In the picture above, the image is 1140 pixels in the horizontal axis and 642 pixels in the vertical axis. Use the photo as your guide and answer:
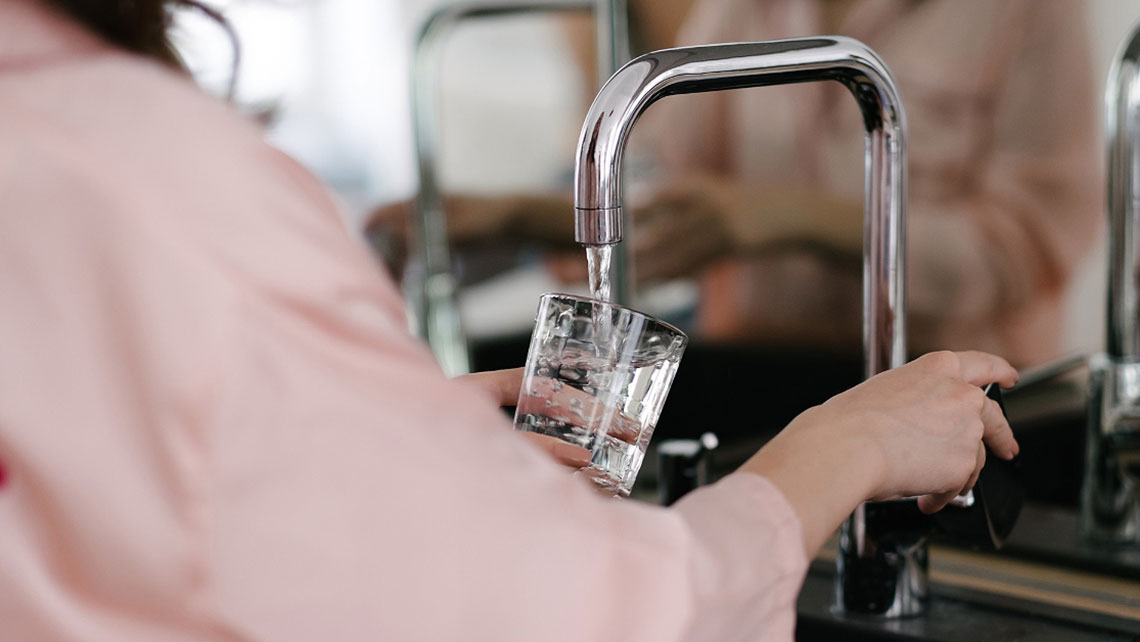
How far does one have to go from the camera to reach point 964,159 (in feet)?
3.16

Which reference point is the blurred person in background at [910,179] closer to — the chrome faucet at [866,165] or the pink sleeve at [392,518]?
the chrome faucet at [866,165]

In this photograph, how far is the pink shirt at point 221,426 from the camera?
1.25 ft

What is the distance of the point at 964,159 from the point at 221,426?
0.75 m

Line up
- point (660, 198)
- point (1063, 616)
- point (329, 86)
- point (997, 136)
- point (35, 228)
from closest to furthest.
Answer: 1. point (35, 228)
2. point (1063, 616)
3. point (997, 136)
4. point (660, 198)
5. point (329, 86)

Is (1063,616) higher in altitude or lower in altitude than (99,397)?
lower

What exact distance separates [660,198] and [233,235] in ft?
2.93

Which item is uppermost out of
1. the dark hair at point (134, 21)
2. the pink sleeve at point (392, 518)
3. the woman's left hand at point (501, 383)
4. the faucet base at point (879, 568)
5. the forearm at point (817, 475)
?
the dark hair at point (134, 21)

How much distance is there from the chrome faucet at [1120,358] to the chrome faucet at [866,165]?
184 mm

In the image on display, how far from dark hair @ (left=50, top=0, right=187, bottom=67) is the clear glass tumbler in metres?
0.23

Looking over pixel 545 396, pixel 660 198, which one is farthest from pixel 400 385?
pixel 660 198

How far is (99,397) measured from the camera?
390 mm

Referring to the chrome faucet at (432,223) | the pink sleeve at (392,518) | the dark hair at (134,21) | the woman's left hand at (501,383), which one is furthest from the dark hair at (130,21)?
the chrome faucet at (432,223)

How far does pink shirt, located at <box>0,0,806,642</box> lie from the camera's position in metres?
0.38

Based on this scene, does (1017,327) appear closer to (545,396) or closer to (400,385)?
(545,396)
